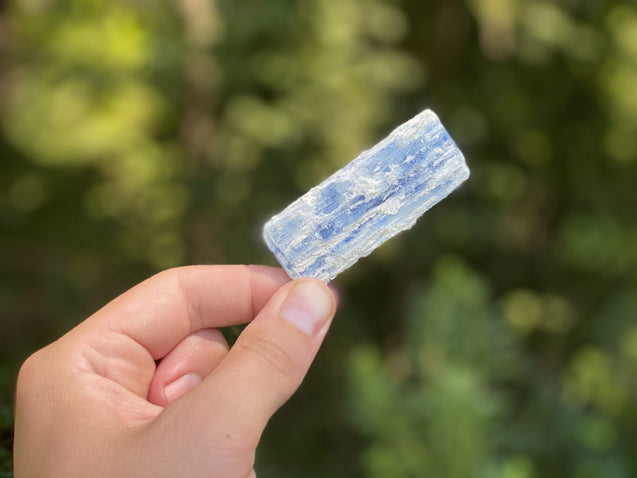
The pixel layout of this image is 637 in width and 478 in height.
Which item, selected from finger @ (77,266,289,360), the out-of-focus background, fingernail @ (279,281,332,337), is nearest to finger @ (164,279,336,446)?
fingernail @ (279,281,332,337)

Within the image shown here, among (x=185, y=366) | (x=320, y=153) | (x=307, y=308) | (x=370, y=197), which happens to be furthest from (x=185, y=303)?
(x=320, y=153)

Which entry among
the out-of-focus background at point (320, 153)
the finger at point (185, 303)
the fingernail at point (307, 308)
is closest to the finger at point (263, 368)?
the fingernail at point (307, 308)

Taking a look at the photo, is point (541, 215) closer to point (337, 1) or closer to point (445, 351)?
point (337, 1)

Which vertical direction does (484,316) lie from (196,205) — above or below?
below

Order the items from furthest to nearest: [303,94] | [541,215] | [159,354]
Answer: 1. [541,215]
2. [303,94]
3. [159,354]

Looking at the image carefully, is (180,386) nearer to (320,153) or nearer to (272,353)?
(272,353)

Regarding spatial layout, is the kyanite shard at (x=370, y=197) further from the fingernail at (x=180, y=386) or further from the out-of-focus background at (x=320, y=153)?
the out-of-focus background at (x=320, y=153)

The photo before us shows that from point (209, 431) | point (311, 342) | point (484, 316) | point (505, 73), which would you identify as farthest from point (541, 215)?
point (209, 431)
